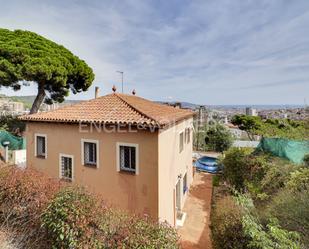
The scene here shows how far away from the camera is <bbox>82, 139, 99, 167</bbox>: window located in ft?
43.0

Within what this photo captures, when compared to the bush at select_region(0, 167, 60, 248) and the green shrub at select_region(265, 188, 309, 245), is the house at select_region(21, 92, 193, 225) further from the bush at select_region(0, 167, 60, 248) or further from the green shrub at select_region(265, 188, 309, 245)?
the green shrub at select_region(265, 188, 309, 245)

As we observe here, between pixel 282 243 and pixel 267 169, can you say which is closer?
pixel 282 243

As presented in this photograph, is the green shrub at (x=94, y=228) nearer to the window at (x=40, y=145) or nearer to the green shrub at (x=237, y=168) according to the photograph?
the window at (x=40, y=145)

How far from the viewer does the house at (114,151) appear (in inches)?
446

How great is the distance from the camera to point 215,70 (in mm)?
32125

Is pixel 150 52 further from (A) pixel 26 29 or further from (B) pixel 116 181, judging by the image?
(B) pixel 116 181

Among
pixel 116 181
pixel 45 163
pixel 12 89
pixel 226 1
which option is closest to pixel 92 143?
pixel 116 181

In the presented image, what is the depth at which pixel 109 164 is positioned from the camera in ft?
40.7

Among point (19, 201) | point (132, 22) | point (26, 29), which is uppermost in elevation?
point (26, 29)

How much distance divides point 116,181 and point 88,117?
429 cm

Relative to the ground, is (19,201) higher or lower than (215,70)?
lower

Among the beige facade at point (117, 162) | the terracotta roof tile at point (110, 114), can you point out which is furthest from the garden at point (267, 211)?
the terracotta roof tile at point (110, 114)

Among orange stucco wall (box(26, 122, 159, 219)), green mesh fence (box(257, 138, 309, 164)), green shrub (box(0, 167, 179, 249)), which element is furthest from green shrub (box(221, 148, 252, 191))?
green shrub (box(0, 167, 179, 249))

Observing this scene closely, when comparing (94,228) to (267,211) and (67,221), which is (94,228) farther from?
(267,211)
